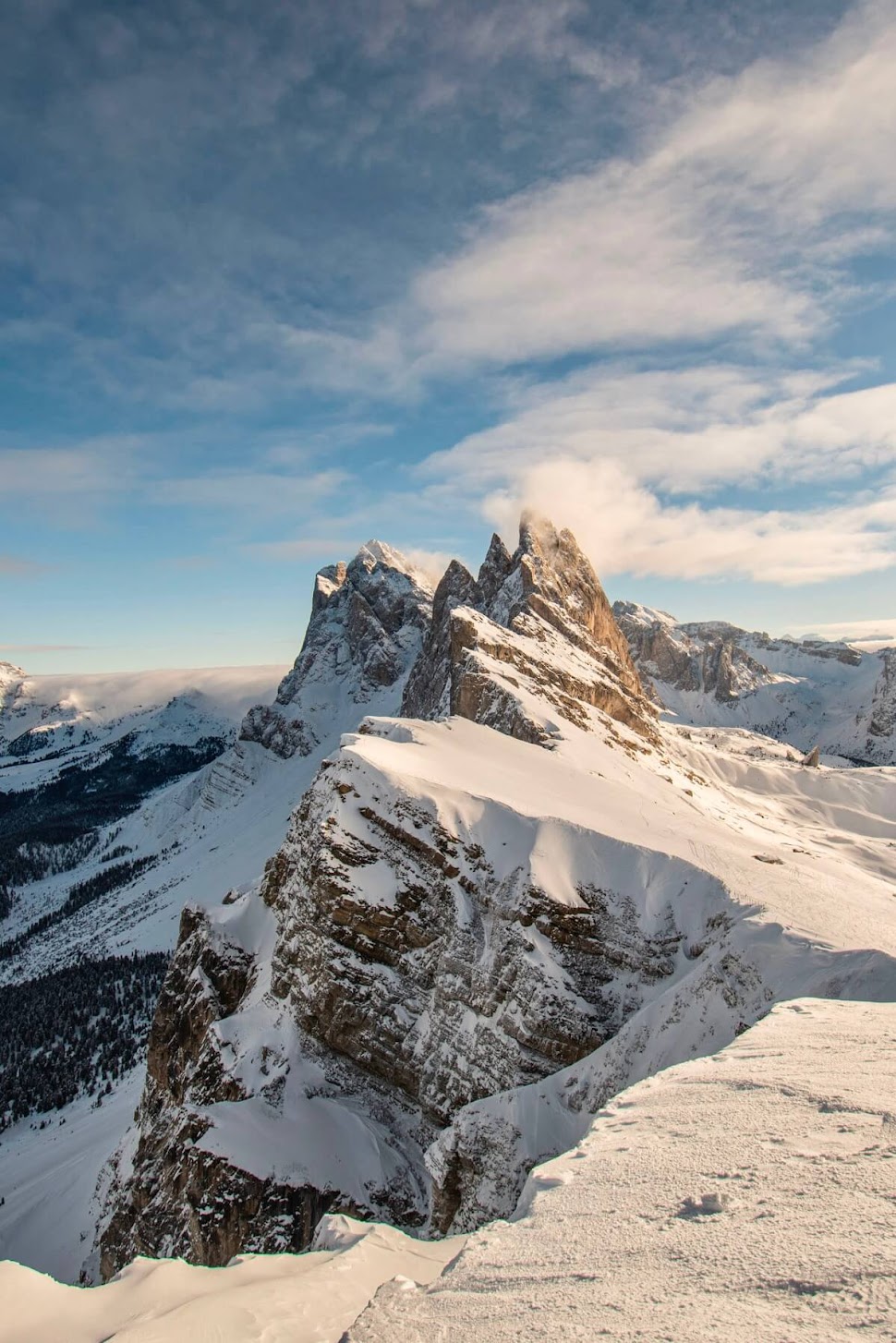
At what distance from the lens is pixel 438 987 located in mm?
33031

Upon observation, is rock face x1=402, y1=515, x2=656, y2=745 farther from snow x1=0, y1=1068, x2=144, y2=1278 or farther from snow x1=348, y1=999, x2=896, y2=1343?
snow x1=348, y1=999, x2=896, y2=1343

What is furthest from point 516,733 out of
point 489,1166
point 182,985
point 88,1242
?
point 88,1242

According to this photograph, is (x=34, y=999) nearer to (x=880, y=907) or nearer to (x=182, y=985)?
(x=182, y=985)

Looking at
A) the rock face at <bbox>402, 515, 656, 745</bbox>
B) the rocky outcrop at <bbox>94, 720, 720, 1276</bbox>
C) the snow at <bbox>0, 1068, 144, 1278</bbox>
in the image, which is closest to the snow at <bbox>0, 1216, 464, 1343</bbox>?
the rocky outcrop at <bbox>94, 720, 720, 1276</bbox>

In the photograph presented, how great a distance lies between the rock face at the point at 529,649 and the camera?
6662cm

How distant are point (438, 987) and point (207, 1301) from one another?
76.6 feet

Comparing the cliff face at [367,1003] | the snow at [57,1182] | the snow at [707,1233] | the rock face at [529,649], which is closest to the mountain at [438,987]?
the cliff face at [367,1003]

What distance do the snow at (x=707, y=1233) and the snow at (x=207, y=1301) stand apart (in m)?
1.96

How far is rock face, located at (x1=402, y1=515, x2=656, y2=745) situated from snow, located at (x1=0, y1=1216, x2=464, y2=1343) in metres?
48.8

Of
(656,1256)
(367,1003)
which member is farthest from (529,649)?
(656,1256)

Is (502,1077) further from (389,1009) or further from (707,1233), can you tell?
(707,1233)

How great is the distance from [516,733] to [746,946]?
36.6m

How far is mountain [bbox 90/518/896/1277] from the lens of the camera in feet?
82.0

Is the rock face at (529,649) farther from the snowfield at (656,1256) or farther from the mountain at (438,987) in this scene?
the snowfield at (656,1256)
